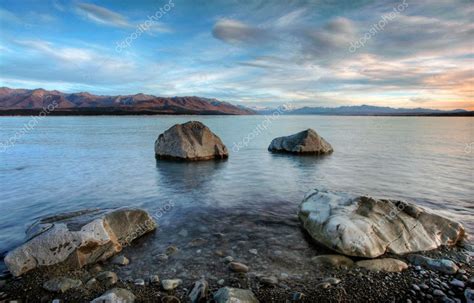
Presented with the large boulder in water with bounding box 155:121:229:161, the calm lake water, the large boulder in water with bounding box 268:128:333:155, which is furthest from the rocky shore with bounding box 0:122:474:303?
the large boulder in water with bounding box 268:128:333:155

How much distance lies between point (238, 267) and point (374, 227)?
4688mm

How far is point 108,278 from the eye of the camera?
7730 mm

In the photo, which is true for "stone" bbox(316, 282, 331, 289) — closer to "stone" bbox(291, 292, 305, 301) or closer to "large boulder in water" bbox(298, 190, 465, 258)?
"stone" bbox(291, 292, 305, 301)

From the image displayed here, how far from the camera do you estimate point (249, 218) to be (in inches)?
495

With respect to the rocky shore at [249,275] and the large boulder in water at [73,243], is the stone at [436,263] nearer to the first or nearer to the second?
the rocky shore at [249,275]

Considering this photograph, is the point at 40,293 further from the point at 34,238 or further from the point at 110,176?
the point at 110,176

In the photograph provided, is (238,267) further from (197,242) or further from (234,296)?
(197,242)

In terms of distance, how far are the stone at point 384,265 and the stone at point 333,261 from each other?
11.5 inches

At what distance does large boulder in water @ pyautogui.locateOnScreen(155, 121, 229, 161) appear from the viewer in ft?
91.0

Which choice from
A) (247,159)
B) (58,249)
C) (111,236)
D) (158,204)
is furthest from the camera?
(247,159)

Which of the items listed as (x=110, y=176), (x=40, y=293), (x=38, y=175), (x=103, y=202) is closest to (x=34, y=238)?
(x=40, y=293)

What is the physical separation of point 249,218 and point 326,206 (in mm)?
3242

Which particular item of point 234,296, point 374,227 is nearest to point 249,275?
point 234,296

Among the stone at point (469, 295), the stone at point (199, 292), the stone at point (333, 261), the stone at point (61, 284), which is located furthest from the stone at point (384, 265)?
the stone at point (61, 284)
